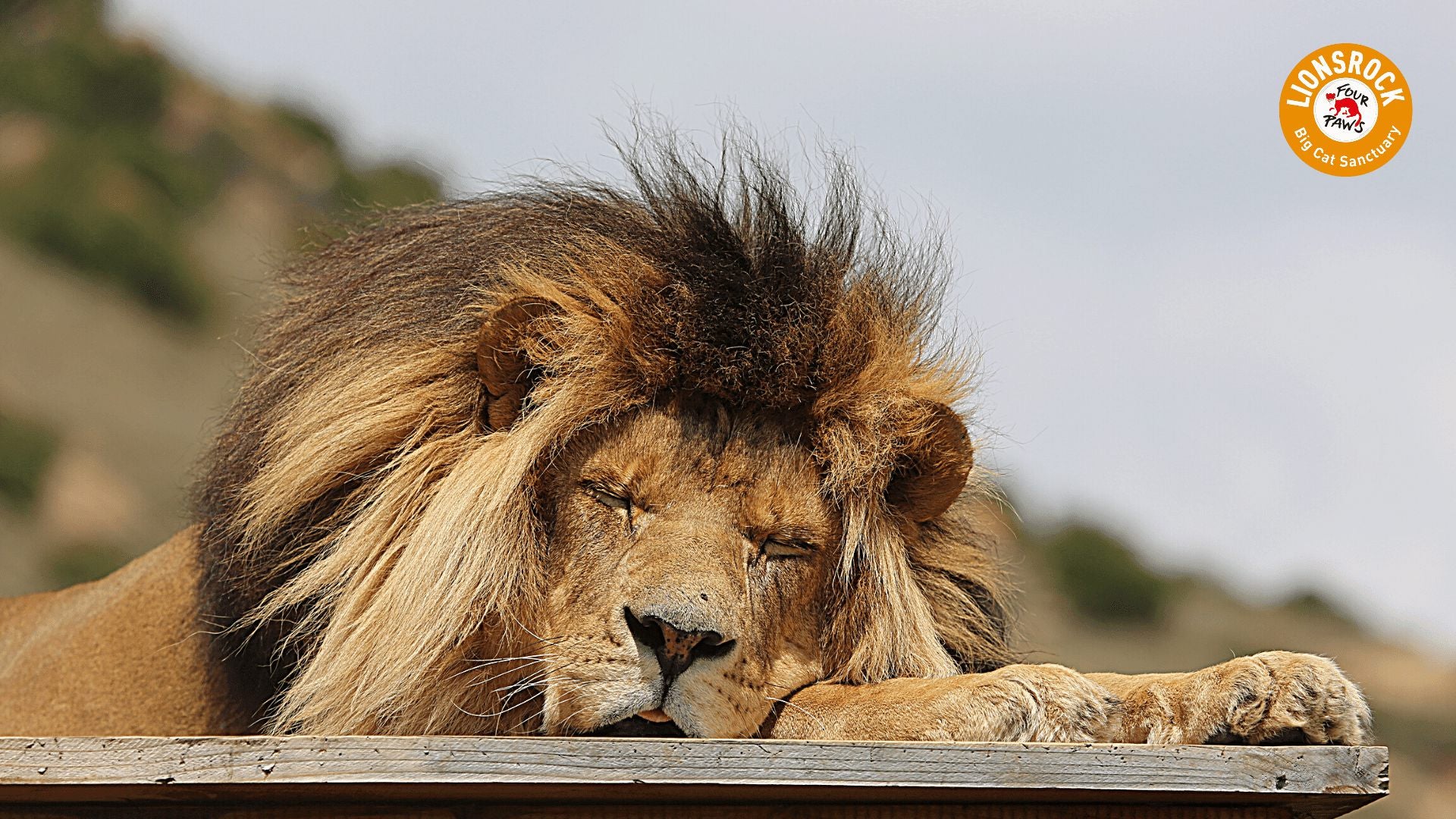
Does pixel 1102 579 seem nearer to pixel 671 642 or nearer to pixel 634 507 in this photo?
pixel 634 507

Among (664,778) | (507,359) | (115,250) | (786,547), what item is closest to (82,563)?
(115,250)

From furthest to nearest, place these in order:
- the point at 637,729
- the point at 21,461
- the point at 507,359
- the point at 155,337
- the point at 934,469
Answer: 1. the point at 155,337
2. the point at 21,461
3. the point at 934,469
4. the point at 507,359
5. the point at 637,729

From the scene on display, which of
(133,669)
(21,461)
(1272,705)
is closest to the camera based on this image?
(1272,705)

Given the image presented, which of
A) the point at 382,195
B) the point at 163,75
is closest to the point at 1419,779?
the point at 382,195

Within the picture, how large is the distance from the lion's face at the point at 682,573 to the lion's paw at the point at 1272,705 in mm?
792

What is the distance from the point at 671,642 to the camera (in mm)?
2811

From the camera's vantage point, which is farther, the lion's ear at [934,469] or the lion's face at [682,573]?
the lion's ear at [934,469]

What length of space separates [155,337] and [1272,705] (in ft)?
105

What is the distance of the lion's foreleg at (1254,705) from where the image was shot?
257cm

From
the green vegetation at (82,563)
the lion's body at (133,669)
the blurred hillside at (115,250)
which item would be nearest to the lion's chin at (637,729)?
the lion's body at (133,669)

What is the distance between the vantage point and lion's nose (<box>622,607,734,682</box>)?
9.21 feet

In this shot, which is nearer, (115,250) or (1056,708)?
(1056,708)

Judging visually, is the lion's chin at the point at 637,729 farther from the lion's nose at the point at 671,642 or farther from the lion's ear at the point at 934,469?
the lion's ear at the point at 934,469

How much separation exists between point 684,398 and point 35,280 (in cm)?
3148
